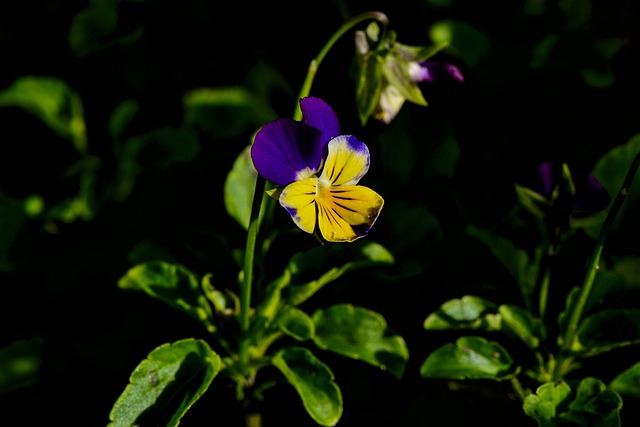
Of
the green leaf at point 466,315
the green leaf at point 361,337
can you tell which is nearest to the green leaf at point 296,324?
the green leaf at point 361,337

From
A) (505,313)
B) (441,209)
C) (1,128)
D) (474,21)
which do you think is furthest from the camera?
(1,128)

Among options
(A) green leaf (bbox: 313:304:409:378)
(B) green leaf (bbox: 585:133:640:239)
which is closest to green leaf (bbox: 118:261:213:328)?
(A) green leaf (bbox: 313:304:409:378)

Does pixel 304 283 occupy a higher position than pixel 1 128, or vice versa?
pixel 1 128

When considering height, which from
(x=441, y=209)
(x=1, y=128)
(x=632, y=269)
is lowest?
(x=632, y=269)

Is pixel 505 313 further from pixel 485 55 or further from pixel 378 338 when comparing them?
pixel 485 55

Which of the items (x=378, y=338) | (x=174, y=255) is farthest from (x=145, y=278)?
(x=378, y=338)

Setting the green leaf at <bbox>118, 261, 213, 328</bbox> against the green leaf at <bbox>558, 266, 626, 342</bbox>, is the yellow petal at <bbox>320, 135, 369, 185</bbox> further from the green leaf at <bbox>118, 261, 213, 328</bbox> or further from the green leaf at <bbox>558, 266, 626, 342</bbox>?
the green leaf at <bbox>558, 266, 626, 342</bbox>
